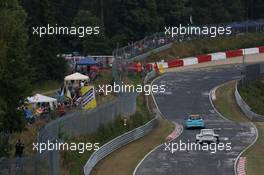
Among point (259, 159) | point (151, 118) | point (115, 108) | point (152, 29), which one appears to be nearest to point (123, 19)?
point (152, 29)

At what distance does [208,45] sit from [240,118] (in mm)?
32910

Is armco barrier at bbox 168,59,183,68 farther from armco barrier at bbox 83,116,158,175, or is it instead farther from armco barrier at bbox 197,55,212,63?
armco barrier at bbox 83,116,158,175

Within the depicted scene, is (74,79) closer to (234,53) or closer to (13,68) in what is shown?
(13,68)

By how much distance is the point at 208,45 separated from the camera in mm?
90938

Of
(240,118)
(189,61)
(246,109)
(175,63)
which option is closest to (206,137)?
(240,118)

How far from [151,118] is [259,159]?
16.2 m

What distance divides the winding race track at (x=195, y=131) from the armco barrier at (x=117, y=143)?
2.55m

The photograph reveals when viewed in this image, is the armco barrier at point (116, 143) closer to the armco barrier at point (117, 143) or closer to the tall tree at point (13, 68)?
the armco barrier at point (117, 143)

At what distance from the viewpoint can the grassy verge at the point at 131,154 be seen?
38.8 m

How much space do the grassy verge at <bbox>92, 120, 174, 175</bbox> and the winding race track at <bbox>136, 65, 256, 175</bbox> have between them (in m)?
0.79

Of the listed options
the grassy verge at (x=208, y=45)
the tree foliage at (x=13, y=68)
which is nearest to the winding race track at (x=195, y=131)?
the grassy verge at (x=208, y=45)

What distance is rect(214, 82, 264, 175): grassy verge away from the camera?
39.7 meters

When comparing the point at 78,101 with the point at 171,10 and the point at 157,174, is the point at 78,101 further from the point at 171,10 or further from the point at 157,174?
the point at 171,10

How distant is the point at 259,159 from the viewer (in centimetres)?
4178
